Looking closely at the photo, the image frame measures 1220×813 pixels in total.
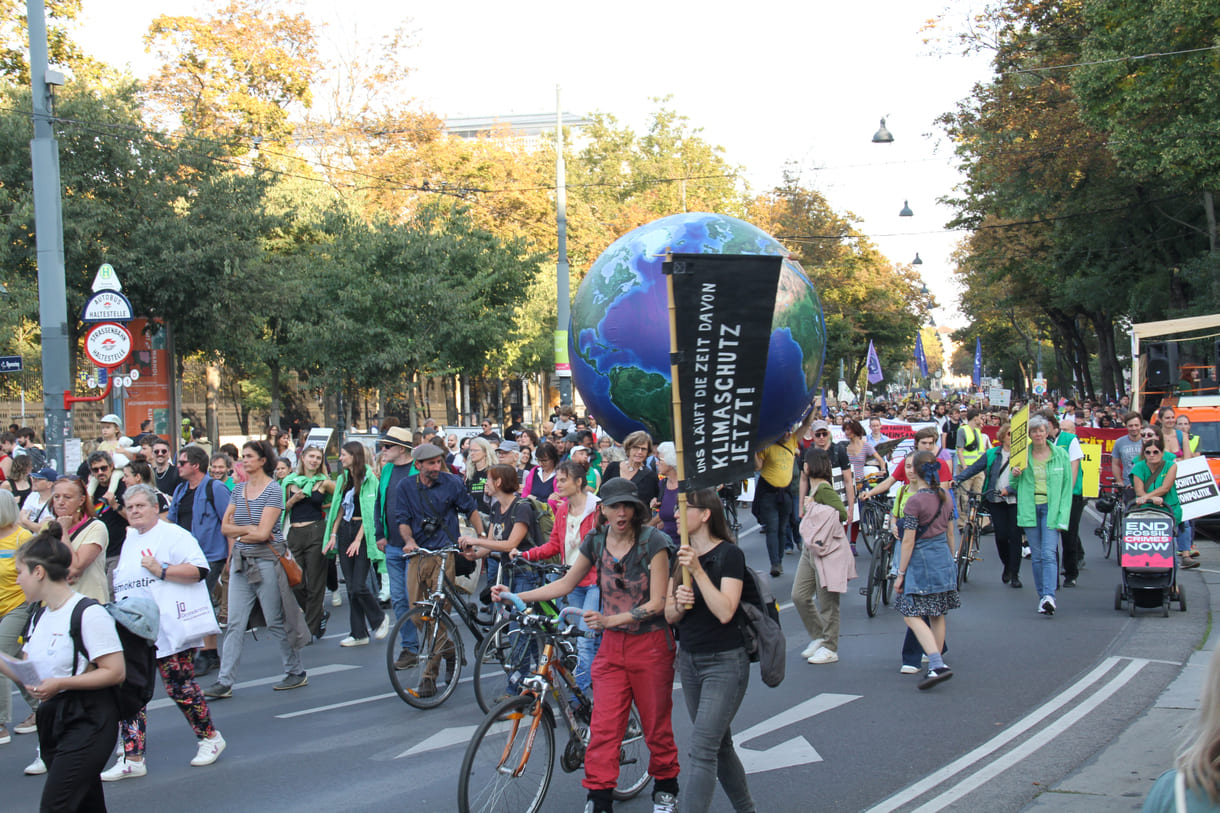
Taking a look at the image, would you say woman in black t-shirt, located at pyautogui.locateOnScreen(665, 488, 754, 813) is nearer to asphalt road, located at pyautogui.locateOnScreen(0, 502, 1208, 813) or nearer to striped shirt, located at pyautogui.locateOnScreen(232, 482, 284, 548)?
asphalt road, located at pyautogui.locateOnScreen(0, 502, 1208, 813)

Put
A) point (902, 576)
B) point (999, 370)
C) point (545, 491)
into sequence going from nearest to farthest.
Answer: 1. point (902, 576)
2. point (545, 491)
3. point (999, 370)

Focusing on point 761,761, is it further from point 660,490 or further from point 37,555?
point 37,555

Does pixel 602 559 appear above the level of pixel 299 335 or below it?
below

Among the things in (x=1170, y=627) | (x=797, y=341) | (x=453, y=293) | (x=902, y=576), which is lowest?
(x=1170, y=627)

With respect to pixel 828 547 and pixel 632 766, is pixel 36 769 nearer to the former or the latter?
pixel 632 766

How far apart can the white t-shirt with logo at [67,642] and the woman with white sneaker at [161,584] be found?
4.98ft

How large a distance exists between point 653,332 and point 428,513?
305 centimetres

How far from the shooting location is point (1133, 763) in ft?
20.0

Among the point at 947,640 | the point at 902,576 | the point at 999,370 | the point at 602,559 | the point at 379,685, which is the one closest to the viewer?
the point at 602,559

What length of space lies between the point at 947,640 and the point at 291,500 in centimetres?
575

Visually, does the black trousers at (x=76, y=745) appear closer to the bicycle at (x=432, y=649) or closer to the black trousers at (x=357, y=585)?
the bicycle at (x=432, y=649)

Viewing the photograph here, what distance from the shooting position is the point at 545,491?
1059 centimetres

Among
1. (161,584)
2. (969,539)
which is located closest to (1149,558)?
(969,539)

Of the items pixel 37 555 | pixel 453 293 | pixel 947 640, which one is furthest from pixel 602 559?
pixel 453 293
